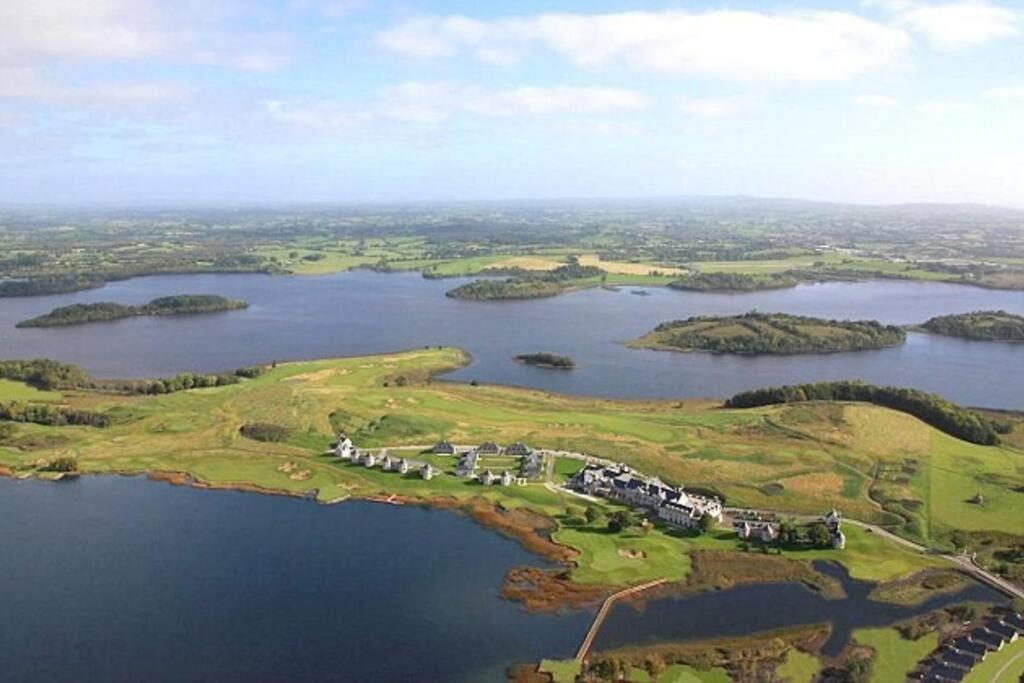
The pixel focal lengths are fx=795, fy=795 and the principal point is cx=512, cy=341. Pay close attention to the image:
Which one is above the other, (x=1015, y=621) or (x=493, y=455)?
(x=493, y=455)

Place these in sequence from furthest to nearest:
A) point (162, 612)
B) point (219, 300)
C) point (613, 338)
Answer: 1. point (219, 300)
2. point (613, 338)
3. point (162, 612)

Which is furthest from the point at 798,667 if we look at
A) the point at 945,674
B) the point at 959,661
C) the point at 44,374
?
the point at 44,374

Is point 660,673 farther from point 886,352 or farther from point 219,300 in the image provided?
point 219,300

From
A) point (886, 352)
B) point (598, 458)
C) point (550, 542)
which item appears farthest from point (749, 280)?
point (550, 542)

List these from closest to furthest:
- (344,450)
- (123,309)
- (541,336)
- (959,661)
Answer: (959,661) < (344,450) < (541,336) < (123,309)

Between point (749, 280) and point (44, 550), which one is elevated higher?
point (749, 280)

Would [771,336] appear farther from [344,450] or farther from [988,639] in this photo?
[988,639]

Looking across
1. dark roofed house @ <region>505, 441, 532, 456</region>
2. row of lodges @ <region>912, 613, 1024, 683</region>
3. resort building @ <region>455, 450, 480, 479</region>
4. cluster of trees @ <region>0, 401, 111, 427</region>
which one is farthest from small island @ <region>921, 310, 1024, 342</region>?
cluster of trees @ <region>0, 401, 111, 427</region>
